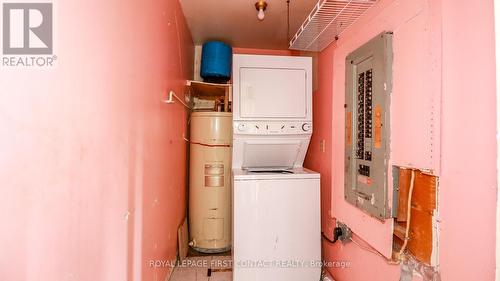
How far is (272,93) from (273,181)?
75 cm

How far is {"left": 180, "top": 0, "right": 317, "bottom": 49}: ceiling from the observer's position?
218 centimetres

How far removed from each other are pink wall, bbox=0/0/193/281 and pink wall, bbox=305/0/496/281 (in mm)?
1352

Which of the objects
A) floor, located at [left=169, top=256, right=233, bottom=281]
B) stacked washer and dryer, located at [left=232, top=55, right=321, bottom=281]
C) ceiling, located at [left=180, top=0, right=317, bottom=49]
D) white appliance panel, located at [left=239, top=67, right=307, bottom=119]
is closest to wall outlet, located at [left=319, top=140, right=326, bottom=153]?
stacked washer and dryer, located at [left=232, top=55, right=321, bottom=281]

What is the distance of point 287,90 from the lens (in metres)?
2.26

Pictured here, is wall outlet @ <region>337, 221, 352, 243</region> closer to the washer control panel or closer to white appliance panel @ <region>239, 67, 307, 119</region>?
the washer control panel

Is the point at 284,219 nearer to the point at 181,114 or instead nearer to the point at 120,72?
the point at 181,114

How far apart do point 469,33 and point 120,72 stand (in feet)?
4.56

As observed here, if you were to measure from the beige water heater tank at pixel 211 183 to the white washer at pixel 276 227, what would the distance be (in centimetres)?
54

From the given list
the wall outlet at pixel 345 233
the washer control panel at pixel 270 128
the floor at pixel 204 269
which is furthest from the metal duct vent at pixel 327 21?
the floor at pixel 204 269

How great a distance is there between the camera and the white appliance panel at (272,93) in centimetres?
222

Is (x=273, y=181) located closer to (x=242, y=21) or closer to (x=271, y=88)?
(x=271, y=88)

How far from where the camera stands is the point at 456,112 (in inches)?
40.9

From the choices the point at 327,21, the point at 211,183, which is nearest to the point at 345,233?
the point at 211,183

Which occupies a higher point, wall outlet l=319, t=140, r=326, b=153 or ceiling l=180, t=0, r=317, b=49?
ceiling l=180, t=0, r=317, b=49
